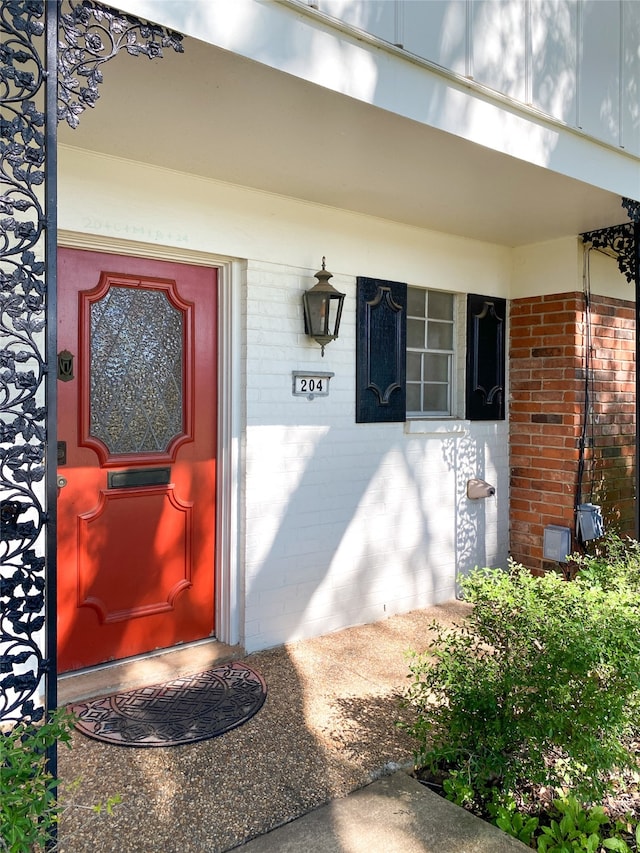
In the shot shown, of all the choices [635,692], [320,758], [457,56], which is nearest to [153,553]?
[320,758]

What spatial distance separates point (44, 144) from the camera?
1.94 metres

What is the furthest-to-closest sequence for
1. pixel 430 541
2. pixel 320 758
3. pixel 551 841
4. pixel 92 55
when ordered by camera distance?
pixel 430 541, pixel 320 758, pixel 551 841, pixel 92 55

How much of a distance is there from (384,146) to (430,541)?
9.14 feet

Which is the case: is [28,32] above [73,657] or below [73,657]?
above

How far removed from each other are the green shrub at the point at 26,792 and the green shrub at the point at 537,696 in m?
1.44

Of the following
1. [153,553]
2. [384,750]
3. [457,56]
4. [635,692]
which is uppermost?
[457,56]

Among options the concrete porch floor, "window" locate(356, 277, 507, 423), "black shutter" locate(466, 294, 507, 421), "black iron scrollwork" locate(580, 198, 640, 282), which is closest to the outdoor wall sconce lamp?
"window" locate(356, 277, 507, 423)

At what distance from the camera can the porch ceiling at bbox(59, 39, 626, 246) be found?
8.11 ft

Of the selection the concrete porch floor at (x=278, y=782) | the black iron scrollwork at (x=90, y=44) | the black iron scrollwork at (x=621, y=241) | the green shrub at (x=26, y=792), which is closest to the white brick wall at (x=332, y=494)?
the concrete porch floor at (x=278, y=782)

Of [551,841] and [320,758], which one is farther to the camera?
[320,758]

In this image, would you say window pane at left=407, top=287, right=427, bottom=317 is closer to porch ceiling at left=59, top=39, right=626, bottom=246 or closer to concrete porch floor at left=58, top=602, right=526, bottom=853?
porch ceiling at left=59, top=39, right=626, bottom=246

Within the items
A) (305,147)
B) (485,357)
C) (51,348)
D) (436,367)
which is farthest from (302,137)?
(485,357)

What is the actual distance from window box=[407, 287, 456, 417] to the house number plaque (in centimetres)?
91

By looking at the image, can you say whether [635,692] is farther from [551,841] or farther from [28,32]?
[28,32]
